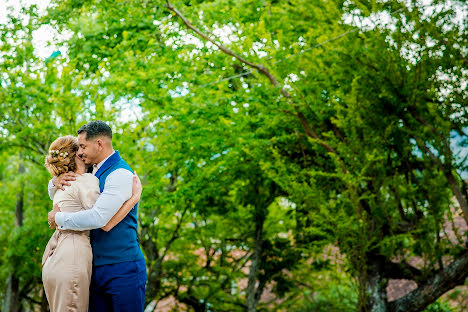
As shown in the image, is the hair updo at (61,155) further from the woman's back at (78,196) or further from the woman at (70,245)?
the woman's back at (78,196)

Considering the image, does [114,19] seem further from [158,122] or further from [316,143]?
[316,143]

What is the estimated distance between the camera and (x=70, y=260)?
2893 millimetres

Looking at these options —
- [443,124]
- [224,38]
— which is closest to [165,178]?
[224,38]

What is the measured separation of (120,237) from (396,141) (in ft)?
24.1

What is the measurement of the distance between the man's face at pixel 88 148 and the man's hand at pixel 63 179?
0.12 m

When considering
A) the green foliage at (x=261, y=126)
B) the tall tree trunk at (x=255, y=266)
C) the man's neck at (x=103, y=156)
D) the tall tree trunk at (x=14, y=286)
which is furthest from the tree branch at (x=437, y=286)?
the tall tree trunk at (x=14, y=286)

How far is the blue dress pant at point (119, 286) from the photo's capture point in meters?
2.95

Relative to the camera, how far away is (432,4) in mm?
8383

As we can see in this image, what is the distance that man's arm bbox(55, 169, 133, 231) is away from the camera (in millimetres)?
2852

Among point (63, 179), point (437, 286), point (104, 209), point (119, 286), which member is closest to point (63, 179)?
point (63, 179)

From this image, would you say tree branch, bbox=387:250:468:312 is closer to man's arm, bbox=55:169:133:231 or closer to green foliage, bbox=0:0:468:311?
green foliage, bbox=0:0:468:311

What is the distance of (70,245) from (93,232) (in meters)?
0.16

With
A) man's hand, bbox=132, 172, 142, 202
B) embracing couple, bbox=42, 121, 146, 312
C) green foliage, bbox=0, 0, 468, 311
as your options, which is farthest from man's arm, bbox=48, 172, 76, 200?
green foliage, bbox=0, 0, 468, 311

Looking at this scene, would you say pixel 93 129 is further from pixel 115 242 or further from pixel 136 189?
pixel 115 242
